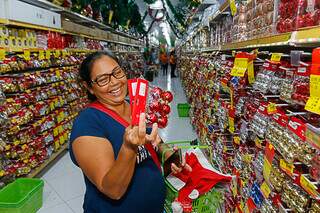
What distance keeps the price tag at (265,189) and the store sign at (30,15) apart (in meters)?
3.41

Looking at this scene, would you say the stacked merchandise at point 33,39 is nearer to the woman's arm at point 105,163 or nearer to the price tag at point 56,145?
the price tag at point 56,145

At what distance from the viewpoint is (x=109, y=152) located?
4.49 ft

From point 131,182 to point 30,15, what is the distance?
3.59 metres

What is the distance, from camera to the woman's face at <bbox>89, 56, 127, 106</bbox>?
1.55 metres

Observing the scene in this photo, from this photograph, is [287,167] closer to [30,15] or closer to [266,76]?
[266,76]

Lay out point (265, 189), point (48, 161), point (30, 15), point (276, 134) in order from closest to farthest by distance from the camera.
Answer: point (276, 134) < point (265, 189) < point (30, 15) < point (48, 161)

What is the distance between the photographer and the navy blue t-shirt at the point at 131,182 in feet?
4.76

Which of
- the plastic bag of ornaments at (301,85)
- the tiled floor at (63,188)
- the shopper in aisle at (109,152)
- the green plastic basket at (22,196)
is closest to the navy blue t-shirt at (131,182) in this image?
the shopper in aisle at (109,152)

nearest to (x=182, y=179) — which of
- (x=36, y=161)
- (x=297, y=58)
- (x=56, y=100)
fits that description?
(x=297, y=58)

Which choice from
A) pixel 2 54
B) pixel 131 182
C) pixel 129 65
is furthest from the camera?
pixel 129 65

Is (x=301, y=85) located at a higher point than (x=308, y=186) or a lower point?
higher

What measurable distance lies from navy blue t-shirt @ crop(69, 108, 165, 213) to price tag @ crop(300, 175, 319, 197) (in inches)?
27.8

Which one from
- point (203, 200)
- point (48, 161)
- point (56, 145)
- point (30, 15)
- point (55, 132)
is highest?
point (30, 15)

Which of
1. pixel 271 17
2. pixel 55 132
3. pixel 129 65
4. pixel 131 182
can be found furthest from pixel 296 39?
pixel 129 65
